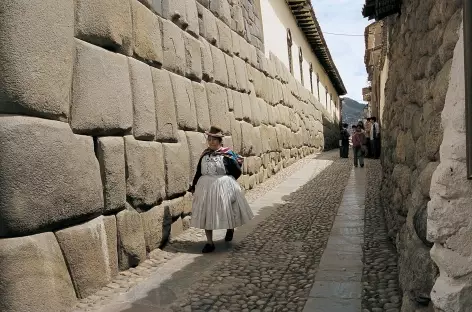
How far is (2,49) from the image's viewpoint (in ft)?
8.37

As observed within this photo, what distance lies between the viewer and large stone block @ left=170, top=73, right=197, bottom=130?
493 cm

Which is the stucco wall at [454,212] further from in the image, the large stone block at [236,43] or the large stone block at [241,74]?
the large stone block at [236,43]

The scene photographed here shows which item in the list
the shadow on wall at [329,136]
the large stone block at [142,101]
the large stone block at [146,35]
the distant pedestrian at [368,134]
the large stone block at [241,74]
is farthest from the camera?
the shadow on wall at [329,136]

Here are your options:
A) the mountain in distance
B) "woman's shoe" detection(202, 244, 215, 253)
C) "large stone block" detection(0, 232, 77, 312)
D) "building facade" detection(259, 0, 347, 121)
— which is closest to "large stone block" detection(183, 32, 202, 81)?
"woman's shoe" detection(202, 244, 215, 253)

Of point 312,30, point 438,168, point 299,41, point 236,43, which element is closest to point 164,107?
point 438,168

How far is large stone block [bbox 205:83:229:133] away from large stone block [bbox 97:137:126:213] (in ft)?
8.21

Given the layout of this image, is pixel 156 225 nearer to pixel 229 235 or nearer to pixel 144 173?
pixel 144 173

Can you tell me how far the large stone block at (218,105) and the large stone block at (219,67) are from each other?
136 millimetres

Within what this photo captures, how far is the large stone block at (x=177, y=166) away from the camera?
4594 millimetres

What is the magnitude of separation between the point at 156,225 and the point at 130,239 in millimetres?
546

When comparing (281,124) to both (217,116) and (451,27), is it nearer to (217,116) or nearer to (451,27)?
(217,116)

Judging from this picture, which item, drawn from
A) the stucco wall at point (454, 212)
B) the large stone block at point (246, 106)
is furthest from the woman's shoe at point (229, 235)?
the large stone block at point (246, 106)

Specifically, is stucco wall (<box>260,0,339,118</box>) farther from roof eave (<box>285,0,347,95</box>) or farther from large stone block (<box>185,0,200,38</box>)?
large stone block (<box>185,0,200,38</box>)

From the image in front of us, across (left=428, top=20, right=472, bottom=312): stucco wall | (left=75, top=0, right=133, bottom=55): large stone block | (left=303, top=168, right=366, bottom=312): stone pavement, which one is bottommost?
(left=303, top=168, right=366, bottom=312): stone pavement
